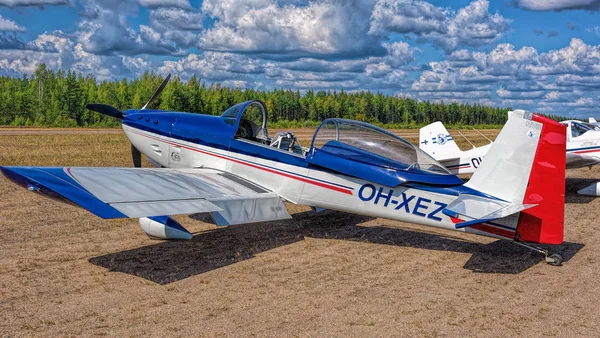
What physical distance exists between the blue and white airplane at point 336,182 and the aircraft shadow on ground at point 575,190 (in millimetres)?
7073

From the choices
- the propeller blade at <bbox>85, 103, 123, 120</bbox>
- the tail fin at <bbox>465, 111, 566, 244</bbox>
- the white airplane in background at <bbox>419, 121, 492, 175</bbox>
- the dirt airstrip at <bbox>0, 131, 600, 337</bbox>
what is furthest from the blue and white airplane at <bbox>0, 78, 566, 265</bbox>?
the white airplane in background at <bbox>419, 121, 492, 175</bbox>

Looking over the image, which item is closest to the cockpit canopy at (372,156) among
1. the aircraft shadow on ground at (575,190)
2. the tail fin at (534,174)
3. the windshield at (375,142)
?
the windshield at (375,142)

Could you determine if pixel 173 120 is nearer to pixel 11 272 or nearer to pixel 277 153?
pixel 277 153

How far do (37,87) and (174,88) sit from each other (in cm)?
1827

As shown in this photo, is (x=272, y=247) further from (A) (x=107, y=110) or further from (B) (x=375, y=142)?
(A) (x=107, y=110)

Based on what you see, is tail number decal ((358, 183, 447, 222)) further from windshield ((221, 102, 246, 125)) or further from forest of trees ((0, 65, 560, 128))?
forest of trees ((0, 65, 560, 128))

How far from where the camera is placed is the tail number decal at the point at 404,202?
6.73 meters

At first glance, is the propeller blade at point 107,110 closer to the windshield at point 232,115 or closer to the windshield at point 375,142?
Answer: the windshield at point 232,115

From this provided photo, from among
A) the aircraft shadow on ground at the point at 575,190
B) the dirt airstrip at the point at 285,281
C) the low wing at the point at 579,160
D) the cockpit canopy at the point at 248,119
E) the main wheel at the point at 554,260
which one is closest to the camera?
the dirt airstrip at the point at 285,281

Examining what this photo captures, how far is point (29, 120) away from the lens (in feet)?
201

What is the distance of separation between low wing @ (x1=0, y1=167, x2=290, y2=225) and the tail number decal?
126cm

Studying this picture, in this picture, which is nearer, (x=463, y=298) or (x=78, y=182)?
(x=463, y=298)

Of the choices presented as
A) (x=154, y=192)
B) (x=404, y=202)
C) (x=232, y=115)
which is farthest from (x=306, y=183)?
(x=154, y=192)

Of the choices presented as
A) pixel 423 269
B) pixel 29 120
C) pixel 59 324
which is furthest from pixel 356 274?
pixel 29 120
